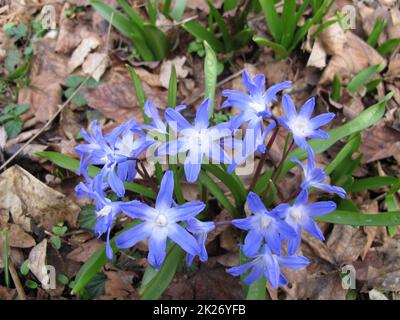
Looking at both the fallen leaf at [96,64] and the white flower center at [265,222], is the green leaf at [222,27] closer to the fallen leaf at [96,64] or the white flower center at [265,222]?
the fallen leaf at [96,64]

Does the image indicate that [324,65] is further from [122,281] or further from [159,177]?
[122,281]

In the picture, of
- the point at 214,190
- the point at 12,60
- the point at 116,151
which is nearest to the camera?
the point at 116,151

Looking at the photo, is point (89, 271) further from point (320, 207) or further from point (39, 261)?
point (320, 207)

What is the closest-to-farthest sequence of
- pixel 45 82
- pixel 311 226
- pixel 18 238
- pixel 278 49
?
pixel 311 226, pixel 18 238, pixel 278 49, pixel 45 82

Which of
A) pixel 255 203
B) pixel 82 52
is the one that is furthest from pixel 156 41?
pixel 255 203

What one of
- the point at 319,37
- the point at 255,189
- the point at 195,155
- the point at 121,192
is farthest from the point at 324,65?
the point at 121,192

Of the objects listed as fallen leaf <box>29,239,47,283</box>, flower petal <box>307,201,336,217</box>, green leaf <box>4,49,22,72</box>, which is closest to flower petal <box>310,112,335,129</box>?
flower petal <box>307,201,336,217</box>
